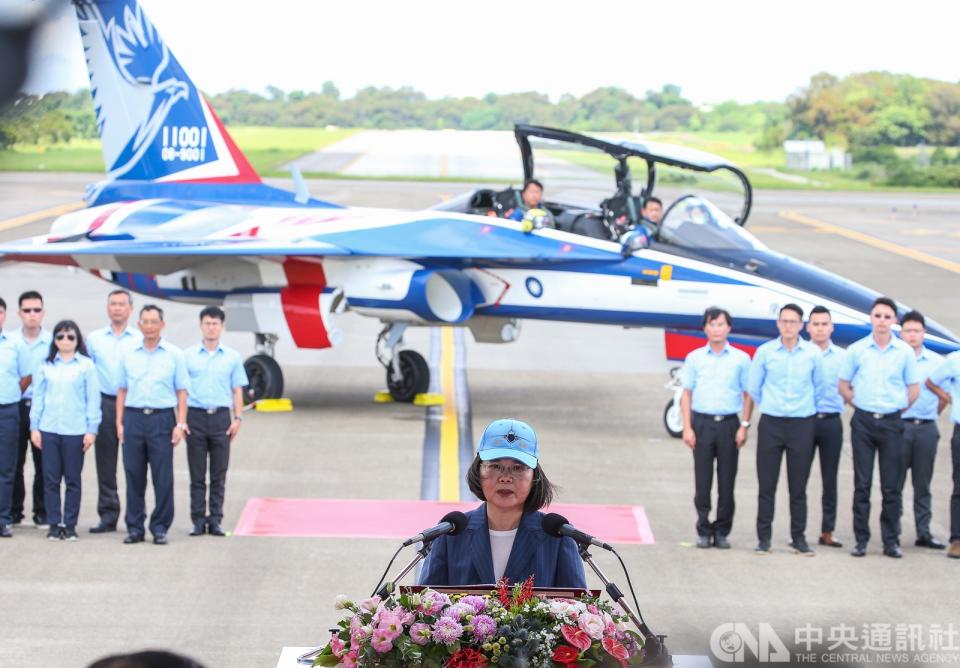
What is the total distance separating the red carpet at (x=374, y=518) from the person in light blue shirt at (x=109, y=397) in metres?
0.96

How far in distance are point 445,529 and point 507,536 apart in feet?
2.27

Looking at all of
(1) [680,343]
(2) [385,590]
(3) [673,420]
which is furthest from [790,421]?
(2) [385,590]

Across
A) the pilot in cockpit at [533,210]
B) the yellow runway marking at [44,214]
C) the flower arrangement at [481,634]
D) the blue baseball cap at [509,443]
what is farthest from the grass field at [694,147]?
the flower arrangement at [481,634]

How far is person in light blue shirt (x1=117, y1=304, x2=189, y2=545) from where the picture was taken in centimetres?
1060

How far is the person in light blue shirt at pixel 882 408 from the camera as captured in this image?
424 inches

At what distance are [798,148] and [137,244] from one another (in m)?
69.4

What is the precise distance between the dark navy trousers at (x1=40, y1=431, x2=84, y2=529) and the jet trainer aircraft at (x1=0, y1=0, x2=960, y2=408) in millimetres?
5085

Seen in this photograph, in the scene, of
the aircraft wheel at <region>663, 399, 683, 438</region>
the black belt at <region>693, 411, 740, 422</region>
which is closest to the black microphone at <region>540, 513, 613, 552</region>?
the black belt at <region>693, 411, 740, 422</region>

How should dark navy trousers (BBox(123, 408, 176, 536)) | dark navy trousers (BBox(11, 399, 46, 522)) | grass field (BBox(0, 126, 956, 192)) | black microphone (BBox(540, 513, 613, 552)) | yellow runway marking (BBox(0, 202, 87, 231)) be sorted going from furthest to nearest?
grass field (BBox(0, 126, 956, 192)) → yellow runway marking (BBox(0, 202, 87, 231)) → dark navy trousers (BBox(11, 399, 46, 522)) → dark navy trousers (BBox(123, 408, 176, 536)) → black microphone (BBox(540, 513, 613, 552))

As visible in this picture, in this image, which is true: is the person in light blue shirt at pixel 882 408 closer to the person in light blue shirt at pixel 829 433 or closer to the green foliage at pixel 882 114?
the person in light blue shirt at pixel 829 433

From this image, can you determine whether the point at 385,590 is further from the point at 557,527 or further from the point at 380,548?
the point at 380,548

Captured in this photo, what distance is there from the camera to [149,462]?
10703mm

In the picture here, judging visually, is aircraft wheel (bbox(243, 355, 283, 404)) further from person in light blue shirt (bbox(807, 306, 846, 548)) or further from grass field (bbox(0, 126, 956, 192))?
grass field (bbox(0, 126, 956, 192))

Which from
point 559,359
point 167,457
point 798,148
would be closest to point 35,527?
point 167,457
